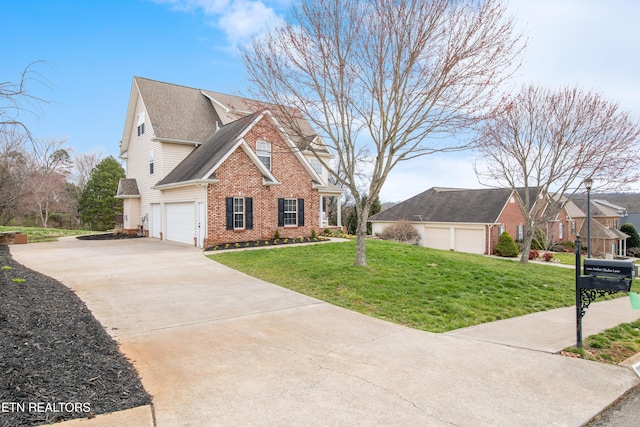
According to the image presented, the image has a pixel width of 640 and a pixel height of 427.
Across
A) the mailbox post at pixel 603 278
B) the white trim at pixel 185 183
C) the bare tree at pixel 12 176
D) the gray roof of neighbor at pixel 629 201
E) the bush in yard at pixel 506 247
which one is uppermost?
the gray roof of neighbor at pixel 629 201

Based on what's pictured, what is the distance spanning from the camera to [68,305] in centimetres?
629

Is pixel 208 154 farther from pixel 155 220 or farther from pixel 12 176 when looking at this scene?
pixel 12 176

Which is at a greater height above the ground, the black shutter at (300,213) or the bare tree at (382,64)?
the bare tree at (382,64)

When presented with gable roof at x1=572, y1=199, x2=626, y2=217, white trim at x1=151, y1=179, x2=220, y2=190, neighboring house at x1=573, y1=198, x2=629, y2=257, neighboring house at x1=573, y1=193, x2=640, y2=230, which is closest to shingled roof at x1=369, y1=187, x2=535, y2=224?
neighboring house at x1=573, y1=198, x2=629, y2=257

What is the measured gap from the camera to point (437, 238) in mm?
30656

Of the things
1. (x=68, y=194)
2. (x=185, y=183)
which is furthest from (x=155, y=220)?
(x=68, y=194)

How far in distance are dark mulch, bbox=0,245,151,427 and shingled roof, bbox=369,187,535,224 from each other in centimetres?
2768

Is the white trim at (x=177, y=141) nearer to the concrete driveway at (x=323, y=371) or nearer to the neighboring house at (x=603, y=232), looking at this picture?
the concrete driveway at (x=323, y=371)

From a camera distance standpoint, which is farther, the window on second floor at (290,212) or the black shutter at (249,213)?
the window on second floor at (290,212)

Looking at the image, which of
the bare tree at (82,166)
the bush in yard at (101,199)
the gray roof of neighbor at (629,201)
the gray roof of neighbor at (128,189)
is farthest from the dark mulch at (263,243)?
the gray roof of neighbor at (629,201)

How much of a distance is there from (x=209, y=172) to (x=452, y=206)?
2277 cm

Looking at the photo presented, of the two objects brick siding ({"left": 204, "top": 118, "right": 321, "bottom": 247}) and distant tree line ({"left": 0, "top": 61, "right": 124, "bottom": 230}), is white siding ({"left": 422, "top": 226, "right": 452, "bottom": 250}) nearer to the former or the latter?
brick siding ({"left": 204, "top": 118, "right": 321, "bottom": 247})

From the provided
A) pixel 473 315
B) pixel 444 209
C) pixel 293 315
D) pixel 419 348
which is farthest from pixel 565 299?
pixel 444 209

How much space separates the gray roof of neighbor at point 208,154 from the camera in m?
15.8
